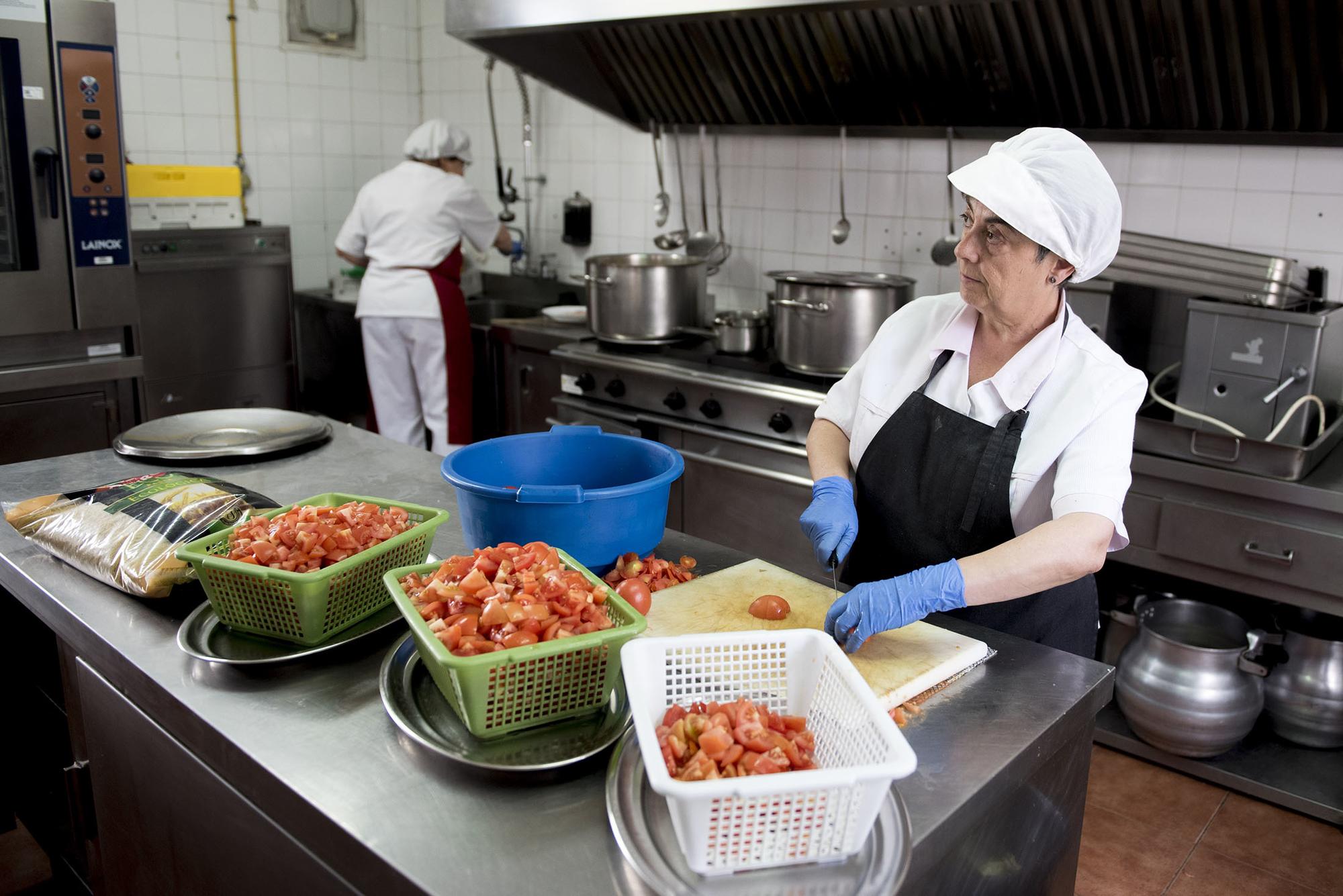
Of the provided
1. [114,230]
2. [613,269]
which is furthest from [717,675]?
[114,230]

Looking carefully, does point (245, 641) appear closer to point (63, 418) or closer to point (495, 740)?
point (495, 740)

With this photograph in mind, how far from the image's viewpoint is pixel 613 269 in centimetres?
412

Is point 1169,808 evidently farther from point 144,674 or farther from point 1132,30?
point 144,674

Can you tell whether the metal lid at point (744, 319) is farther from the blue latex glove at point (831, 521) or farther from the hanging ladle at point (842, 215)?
the blue latex glove at point (831, 521)

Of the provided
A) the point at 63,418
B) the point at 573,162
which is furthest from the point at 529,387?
the point at 63,418

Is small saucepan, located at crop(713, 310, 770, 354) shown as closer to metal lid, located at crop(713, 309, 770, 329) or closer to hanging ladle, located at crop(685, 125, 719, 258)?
metal lid, located at crop(713, 309, 770, 329)

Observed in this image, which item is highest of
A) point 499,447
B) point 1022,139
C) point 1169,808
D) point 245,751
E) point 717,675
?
point 1022,139

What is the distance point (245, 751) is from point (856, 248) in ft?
11.3

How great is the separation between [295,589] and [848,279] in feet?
9.20

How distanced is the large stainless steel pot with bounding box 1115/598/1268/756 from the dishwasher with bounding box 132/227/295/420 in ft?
13.0

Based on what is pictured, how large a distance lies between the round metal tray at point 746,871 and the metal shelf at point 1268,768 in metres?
1.98

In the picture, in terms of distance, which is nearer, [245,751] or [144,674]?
A: [245,751]

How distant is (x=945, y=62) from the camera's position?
3.55 m

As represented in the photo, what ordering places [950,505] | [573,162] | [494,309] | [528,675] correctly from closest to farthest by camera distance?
[528,675] < [950,505] < [573,162] < [494,309]
